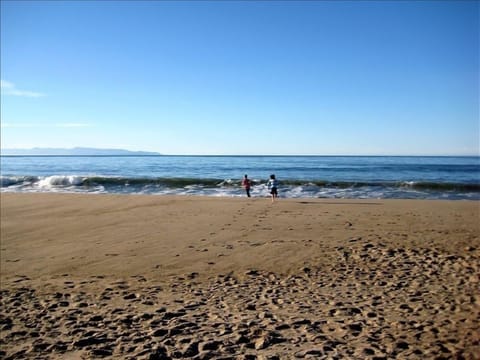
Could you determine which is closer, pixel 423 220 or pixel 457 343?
pixel 457 343

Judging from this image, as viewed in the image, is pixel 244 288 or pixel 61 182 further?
pixel 61 182

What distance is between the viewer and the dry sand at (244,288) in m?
4.66

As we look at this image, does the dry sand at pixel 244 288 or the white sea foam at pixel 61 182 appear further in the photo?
the white sea foam at pixel 61 182

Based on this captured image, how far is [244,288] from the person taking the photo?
21.5ft

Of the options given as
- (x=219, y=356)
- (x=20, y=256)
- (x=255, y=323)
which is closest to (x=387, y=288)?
→ (x=255, y=323)

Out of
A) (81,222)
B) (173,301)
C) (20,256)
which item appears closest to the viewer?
(173,301)

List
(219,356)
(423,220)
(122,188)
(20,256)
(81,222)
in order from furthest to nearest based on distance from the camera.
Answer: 1. (122,188)
2. (81,222)
3. (423,220)
4. (20,256)
5. (219,356)

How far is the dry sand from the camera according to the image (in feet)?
15.3

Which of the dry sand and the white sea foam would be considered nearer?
the dry sand

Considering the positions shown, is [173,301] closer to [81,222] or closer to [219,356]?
[219,356]

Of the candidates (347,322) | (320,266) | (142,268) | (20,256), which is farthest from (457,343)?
(20,256)

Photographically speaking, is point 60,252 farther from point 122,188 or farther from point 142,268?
point 122,188

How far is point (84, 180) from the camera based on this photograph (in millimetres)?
31766

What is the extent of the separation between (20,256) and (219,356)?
6857mm
